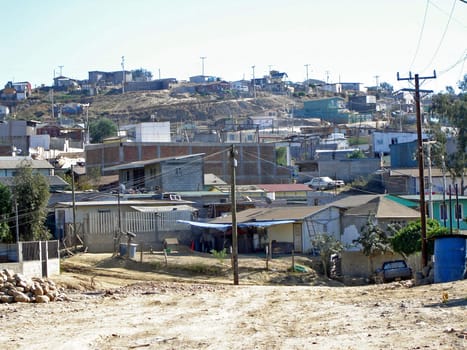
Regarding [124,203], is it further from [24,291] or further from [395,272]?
[24,291]

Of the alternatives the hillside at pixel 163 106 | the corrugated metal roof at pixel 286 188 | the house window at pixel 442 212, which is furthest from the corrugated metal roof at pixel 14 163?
the hillside at pixel 163 106

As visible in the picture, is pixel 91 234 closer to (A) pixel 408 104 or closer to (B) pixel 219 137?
(B) pixel 219 137

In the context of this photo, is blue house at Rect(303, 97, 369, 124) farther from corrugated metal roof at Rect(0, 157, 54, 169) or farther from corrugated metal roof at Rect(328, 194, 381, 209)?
corrugated metal roof at Rect(328, 194, 381, 209)

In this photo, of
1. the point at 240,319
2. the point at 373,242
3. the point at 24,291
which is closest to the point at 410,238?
the point at 373,242

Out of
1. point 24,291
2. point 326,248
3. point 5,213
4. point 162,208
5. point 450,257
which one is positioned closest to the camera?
point 450,257

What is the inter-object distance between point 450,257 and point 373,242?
1544cm

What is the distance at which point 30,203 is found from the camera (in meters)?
50.1

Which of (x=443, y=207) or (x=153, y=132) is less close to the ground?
(x=153, y=132)

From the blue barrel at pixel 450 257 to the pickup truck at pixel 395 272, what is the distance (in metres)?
9.29

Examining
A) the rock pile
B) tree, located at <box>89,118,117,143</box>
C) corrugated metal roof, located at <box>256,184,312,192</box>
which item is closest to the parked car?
corrugated metal roof, located at <box>256,184,312,192</box>

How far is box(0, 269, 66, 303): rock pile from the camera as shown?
2908 cm

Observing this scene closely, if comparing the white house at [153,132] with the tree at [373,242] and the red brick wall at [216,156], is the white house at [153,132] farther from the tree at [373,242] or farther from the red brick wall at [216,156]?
the tree at [373,242]

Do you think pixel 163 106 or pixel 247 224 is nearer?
pixel 247 224

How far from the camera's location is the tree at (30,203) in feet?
163
